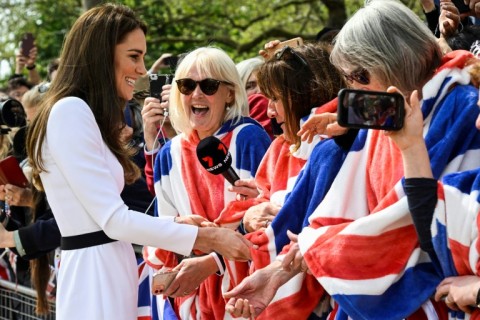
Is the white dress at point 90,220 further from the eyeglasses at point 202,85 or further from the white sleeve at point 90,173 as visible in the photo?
the eyeglasses at point 202,85

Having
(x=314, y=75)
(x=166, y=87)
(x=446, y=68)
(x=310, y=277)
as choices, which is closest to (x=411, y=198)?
(x=446, y=68)

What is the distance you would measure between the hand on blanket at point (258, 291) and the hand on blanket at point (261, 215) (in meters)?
0.33

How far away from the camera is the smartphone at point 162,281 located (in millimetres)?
4445

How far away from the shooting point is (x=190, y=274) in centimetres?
452

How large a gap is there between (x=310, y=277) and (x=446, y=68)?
1.06 metres

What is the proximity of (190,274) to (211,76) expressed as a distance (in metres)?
1.10

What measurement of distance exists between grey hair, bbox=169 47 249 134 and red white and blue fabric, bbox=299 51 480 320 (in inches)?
62.9

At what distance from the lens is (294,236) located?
3801 mm

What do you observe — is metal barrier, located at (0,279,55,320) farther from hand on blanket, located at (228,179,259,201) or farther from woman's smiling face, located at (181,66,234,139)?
hand on blanket, located at (228,179,259,201)

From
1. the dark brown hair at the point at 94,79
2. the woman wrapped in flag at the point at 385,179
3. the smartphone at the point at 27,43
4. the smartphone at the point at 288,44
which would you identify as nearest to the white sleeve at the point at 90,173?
the dark brown hair at the point at 94,79

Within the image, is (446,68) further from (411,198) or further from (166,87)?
(166,87)

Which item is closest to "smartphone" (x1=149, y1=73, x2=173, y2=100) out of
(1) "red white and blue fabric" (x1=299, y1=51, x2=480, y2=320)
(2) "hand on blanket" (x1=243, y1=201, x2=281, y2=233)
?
(2) "hand on blanket" (x1=243, y1=201, x2=281, y2=233)

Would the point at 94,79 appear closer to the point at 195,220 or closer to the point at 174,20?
the point at 195,220

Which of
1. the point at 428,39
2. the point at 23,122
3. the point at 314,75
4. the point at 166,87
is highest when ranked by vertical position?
the point at 428,39
